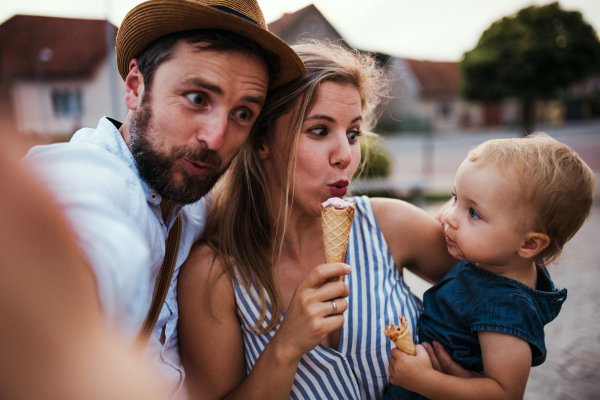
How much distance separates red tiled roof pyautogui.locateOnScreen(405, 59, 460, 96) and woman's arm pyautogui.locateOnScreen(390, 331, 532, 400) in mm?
40633

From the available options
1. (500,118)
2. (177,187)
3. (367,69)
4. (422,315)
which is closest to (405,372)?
(422,315)

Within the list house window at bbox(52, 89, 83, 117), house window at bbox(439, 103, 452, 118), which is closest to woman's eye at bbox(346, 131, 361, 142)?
house window at bbox(52, 89, 83, 117)

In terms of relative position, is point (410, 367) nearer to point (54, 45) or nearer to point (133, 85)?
point (133, 85)

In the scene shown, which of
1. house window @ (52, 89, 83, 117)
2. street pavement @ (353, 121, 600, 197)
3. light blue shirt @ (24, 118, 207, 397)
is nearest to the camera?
light blue shirt @ (24, 118, 207, 397)

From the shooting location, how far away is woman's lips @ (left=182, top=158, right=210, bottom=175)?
1731 millimetres

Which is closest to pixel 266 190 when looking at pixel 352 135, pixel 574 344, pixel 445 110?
pixel 352 135

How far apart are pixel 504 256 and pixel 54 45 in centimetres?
2312

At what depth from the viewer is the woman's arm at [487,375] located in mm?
1599

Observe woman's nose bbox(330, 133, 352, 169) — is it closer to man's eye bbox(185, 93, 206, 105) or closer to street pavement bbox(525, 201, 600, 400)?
man's eye bbox(185, 93, 206, 105)

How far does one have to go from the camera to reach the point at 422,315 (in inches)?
83.7

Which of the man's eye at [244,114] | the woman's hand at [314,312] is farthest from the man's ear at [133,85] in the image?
the woman's hand at [314,312]

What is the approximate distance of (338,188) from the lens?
6.59 ft

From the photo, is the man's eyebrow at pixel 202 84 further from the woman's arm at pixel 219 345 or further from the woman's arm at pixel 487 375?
the woman's arm at pixel 487 375

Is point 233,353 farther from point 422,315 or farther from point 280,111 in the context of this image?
point 280,111
